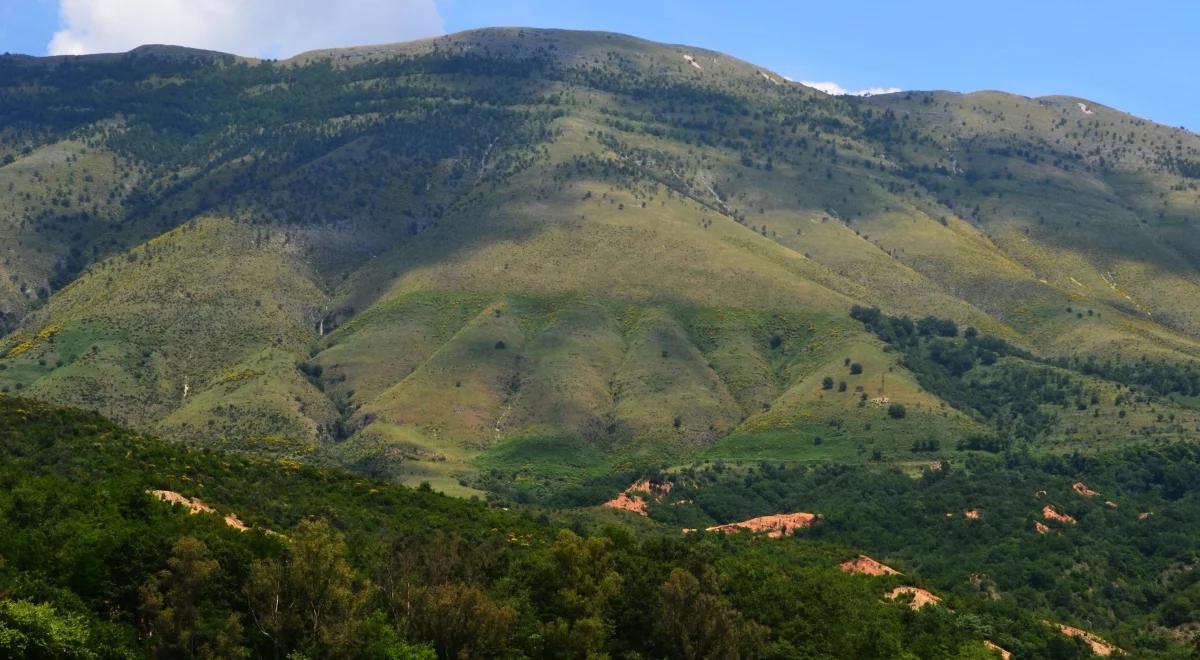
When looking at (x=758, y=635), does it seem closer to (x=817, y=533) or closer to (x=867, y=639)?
(x=867, y=639)

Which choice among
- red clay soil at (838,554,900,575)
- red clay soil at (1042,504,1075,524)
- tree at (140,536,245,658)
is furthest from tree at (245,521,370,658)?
red clay soil at (1042,504,1075,524)

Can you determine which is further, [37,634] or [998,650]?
[998,650]

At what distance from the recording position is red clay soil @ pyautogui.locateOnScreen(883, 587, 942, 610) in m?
113

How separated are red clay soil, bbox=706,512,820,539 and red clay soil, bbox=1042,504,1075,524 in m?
27.6

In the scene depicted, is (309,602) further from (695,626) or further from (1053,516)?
(1053,516)

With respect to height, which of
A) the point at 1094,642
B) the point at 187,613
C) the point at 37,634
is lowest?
the point at 1094,642

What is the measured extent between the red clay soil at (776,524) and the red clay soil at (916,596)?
44102mm

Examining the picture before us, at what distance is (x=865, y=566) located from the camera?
132 m

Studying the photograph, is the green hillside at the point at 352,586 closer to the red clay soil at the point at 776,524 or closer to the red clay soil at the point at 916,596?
the red clay soil at the point at 916,596

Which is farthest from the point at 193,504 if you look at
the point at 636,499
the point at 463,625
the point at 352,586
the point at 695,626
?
the point at 636,499

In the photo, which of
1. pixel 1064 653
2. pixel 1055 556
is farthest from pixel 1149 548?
pixel 1064 653

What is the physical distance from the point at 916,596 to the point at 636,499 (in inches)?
3152

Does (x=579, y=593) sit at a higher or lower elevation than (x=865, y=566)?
higher

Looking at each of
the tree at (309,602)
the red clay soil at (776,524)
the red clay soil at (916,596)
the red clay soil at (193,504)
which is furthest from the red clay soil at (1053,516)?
the tree at (309,602)
